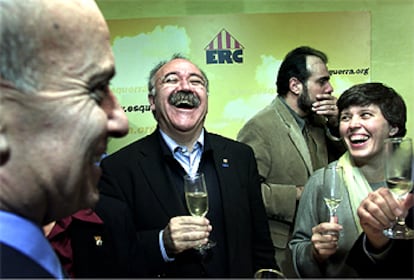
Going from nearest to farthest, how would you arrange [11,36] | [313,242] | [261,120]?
[11,36] → [313,242] → [261,120]

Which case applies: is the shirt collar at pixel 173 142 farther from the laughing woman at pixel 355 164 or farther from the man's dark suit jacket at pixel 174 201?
the laughing woman at pixel 355 164

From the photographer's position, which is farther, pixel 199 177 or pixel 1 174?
pixel 199 177

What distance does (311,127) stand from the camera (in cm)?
238

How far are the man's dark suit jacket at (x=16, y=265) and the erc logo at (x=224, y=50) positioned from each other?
2.07 m

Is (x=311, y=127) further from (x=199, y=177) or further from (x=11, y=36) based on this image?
(x=11, y=36)

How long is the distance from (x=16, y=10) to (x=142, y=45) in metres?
2.03

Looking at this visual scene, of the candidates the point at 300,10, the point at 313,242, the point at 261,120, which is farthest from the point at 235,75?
the point at 313,242

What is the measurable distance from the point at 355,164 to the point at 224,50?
1.14m

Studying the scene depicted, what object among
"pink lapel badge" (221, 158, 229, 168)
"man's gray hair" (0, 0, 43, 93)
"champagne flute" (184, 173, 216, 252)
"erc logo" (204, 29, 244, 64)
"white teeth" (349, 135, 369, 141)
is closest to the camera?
"man's gray hair" (0, 0, 43, 93)

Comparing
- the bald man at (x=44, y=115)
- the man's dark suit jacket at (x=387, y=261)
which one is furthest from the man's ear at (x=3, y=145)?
the man's dark suit jacket at (x=387, y=261)

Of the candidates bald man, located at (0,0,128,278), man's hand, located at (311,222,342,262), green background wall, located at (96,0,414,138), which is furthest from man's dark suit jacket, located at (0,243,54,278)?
green background wall, located at (96,0,414,138)

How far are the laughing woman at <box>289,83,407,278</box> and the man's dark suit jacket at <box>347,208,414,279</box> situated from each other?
5.5 inches

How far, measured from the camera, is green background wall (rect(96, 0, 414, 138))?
241 cm

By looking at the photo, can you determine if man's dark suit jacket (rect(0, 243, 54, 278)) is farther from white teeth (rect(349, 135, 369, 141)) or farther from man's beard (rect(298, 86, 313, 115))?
man's beard (rect(298, 86, 313, 115))
